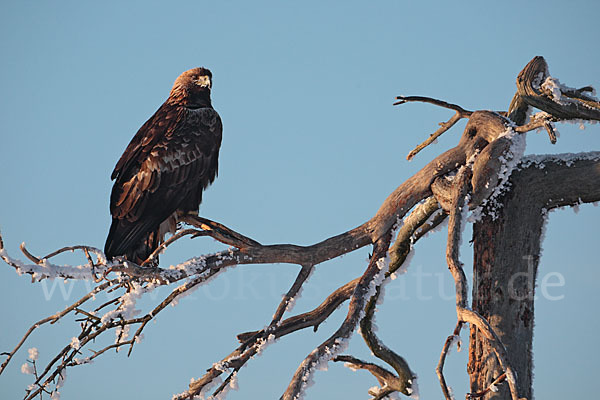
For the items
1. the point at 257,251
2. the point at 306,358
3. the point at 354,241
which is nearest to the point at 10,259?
the point at 257,251

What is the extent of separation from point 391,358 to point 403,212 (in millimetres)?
1587

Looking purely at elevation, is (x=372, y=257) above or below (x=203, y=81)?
below

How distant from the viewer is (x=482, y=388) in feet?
19.0

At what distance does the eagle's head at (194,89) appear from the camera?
8562 millimetres

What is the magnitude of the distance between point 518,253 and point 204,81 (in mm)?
4694

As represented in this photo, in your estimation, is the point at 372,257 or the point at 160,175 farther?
the point at 160,175

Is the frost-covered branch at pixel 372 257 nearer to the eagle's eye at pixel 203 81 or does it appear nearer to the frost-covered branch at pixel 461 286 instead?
the frost-covered branch at pixel 461 286

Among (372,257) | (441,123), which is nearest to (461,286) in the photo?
(372,257)

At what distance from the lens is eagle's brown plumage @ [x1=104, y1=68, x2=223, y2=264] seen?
723 cm

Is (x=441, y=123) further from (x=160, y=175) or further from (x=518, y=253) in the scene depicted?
(x=160, y=175)

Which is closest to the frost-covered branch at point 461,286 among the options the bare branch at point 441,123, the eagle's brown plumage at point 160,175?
the bare branch at point 441,123

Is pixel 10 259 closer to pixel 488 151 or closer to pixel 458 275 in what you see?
pixel 458 275

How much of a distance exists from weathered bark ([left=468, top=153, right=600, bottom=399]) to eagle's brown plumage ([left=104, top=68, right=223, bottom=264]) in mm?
3325

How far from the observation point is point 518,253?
20.5ft
